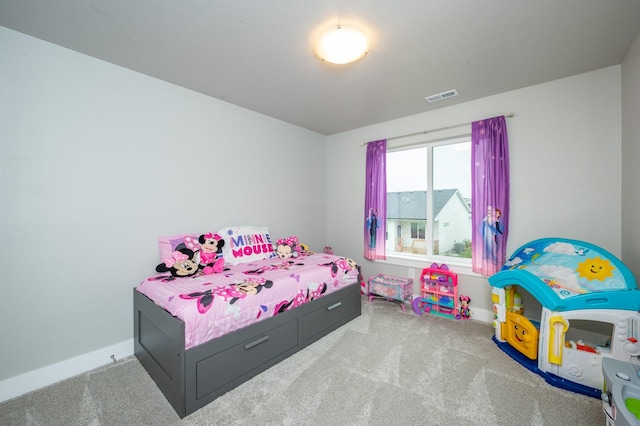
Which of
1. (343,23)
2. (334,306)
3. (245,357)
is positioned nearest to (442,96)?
(343,23)

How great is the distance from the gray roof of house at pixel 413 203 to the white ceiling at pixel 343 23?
1.24m

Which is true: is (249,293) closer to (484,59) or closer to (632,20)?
(484,59)

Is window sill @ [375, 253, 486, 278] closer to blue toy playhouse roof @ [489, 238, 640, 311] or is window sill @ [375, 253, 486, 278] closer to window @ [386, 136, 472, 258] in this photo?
window @ [386, 136, 472, 258]

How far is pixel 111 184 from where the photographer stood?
7.26ft

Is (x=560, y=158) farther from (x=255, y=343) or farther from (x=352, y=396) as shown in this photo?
(x=255, y=343)

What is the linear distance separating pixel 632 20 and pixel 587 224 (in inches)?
64.1

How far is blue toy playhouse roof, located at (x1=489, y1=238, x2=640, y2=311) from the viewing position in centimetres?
175

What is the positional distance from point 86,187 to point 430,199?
3643 mm

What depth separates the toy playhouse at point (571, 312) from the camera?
1.72 metres

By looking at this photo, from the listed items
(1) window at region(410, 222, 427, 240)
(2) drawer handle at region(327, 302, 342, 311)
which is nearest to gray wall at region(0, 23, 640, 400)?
(1) window at region(410, 222, 427, 240)

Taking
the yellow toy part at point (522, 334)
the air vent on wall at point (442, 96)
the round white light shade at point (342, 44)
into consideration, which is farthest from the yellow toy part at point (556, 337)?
the round white light shade at point (342, 44)

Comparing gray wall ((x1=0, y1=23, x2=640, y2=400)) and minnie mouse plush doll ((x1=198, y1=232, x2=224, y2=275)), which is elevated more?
gray wall ((x1=0, y1=23, x2=640, y2=400))

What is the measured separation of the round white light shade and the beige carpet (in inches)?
94.1

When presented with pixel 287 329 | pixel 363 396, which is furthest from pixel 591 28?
pixel 287 329
